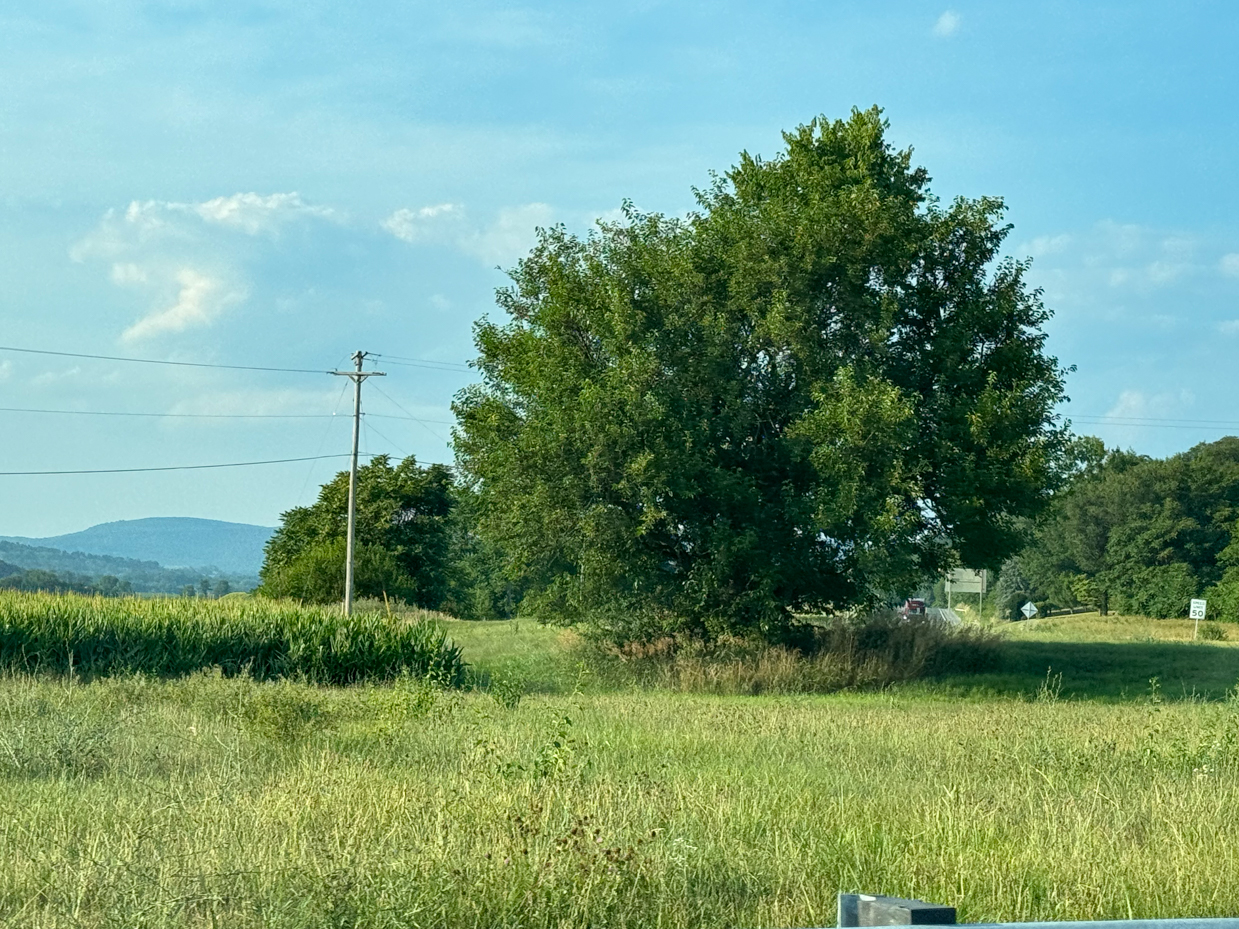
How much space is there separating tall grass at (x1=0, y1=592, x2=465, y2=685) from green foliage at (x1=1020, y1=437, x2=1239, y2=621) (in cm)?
6558

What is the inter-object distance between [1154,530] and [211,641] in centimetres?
7858

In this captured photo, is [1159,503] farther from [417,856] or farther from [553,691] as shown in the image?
[417,856]

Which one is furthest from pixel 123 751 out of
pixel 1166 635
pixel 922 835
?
pixel 1166 635

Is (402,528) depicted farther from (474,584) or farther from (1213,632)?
(1213,632)

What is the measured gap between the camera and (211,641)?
89.2ft

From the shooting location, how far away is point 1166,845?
753 cm

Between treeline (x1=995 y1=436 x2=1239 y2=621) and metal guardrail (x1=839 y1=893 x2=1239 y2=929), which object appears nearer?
metal guardrail (x1=839 y1=893 x2=1239 y2=929)

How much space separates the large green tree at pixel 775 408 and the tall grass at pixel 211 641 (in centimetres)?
338

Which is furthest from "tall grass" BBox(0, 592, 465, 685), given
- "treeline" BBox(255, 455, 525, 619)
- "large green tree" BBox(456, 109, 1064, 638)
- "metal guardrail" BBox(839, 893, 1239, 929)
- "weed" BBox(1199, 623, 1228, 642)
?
"weed" BBox(1199, 623, 1228, 642)

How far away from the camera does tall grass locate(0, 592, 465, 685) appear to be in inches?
1022

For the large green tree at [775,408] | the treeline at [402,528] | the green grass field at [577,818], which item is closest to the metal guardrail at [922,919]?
the green grass field at [577,818]

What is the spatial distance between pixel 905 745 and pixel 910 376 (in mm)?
14885

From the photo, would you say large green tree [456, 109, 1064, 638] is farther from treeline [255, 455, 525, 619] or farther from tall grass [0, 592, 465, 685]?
treeline [255, 455, 525, 619]

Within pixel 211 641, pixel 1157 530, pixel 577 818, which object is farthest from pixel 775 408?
pixel 1157 530
